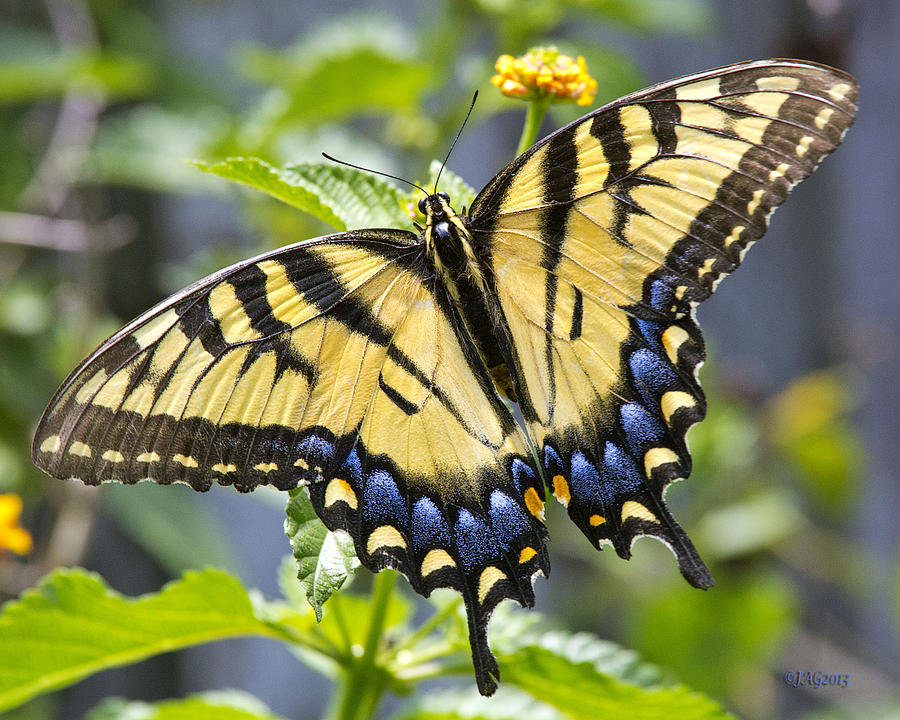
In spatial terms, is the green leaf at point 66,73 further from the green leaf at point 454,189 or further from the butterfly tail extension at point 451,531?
the butterfly tail extension at point 451,531

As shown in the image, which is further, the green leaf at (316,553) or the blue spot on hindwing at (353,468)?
the blue spot on hindwing at (353,468)

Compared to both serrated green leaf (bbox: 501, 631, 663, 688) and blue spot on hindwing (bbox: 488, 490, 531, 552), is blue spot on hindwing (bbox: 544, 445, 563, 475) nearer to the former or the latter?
blue spot on hindwing (bbox: 488, 490, 531, 552)

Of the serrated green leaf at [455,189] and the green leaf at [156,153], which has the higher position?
the green leaf at [156,153]

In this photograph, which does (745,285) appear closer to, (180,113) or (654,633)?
(654,633)

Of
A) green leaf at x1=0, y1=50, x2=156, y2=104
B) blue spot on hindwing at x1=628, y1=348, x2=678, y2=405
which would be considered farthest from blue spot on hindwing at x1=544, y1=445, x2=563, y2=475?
green leaf at x1=0, y1=50, x2=156, y2=104

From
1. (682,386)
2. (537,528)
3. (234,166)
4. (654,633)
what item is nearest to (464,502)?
(537,528)

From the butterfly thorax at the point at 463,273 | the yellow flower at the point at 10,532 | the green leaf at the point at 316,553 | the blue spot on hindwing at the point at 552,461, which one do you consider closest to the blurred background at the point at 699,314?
the yellow flower at the point at 10,532
